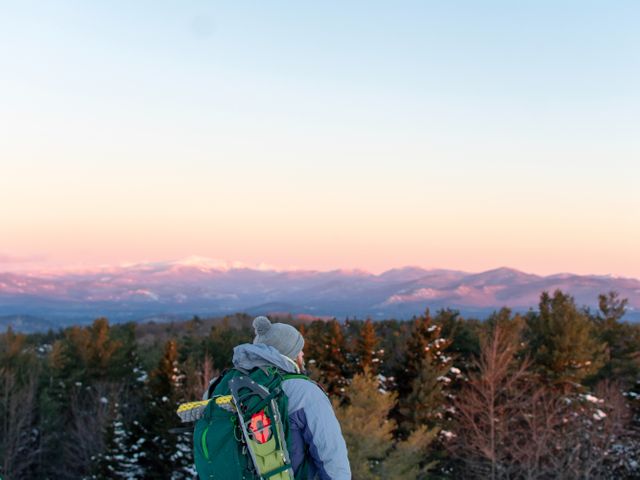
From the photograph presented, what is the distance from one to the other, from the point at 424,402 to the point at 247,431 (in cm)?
2714

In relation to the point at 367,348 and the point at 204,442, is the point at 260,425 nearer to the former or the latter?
the point at 204,442

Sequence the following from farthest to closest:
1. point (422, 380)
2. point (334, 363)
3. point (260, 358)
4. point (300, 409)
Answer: point (334, 363) < point (422, 380) < point (260, 358) < point (300, 409)

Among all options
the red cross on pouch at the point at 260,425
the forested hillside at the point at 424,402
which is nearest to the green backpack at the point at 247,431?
the red cross on pouch at the point at 260,425

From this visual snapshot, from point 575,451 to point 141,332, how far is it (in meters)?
72.1

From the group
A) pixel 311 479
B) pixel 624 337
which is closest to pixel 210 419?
pixel 311 479

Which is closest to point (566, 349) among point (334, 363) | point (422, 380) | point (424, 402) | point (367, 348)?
point (422, 380)

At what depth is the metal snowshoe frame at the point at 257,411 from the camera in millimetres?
3941

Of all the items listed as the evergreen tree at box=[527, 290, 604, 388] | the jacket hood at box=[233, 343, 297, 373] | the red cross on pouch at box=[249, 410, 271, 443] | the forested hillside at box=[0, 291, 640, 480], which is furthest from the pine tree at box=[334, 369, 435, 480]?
the red cross on pouch at box=[249, 410, 271, 443]

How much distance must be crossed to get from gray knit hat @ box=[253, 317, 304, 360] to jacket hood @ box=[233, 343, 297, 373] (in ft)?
0.24

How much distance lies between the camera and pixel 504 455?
29.8m

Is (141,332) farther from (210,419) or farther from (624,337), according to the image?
(210,419)

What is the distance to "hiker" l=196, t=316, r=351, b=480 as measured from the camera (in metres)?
4.00

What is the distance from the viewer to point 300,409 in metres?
4.08

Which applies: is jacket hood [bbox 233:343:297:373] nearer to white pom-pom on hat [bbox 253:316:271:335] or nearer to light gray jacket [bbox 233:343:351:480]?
light gray jacket [bbox 233:343:351:480]
